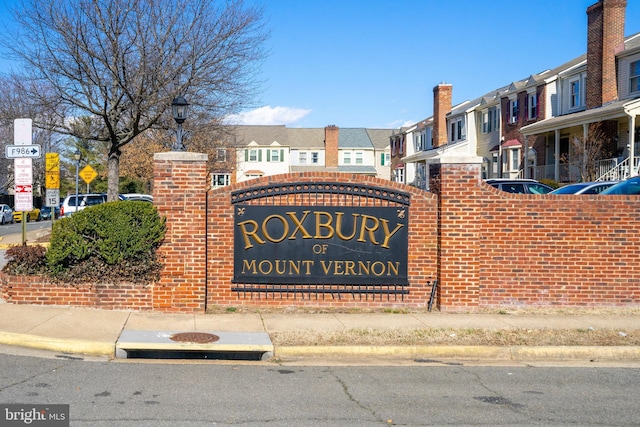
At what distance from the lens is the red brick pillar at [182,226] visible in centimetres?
1132

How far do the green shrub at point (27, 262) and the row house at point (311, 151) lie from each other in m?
55.5

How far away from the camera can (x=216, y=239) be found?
38.6ft

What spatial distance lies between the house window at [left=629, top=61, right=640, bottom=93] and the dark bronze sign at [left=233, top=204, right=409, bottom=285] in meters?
22.1

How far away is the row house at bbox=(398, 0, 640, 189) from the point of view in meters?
29.2

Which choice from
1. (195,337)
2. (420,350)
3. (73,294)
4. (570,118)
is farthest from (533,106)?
(195,337)

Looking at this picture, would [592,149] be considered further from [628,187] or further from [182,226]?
[182,226]

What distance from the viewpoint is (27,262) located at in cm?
1144

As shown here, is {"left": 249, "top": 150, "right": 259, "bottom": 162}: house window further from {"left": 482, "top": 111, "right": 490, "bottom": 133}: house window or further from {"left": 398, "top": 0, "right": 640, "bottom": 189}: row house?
{"left": 482, "top": 111, "right": 490, "bottom": 133}: house window

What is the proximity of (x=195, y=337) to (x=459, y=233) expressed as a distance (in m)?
4.91

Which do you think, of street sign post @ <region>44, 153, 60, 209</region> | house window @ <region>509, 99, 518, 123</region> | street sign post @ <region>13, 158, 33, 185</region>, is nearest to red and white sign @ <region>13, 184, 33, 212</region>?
street sign post @ <region>13, 158, 33, 185</region>

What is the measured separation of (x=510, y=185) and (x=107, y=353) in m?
15.4

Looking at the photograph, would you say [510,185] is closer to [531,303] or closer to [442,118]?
[531,303]

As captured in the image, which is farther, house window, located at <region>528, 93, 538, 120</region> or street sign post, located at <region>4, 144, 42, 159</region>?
house window, located at <region>528, 93, 538, 120</region>

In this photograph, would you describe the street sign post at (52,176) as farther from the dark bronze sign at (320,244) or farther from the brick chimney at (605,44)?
the brick chimney at (605,44)
